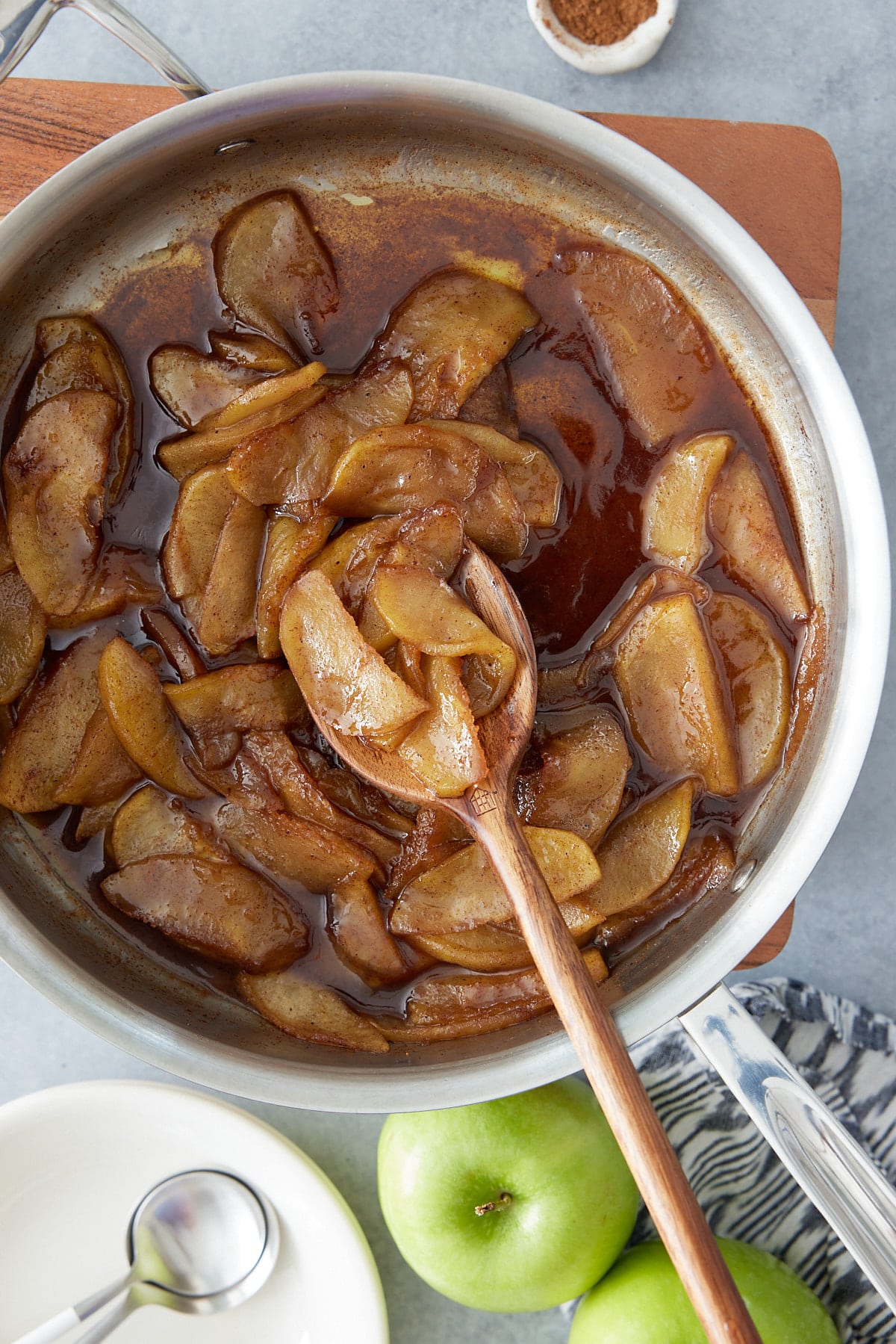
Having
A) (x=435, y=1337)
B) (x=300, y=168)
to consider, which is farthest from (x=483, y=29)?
(x=435, y=1337)

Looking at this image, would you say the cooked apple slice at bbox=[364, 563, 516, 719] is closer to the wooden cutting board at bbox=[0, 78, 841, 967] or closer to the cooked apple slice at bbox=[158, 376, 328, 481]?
the cooked apple slice at bbox=[158, 376, 328, 481]

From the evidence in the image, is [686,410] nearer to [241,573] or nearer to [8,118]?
[241,573]

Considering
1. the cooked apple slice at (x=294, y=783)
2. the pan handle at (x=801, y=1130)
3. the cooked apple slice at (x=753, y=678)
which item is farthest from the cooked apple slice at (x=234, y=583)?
the pan handle at (x=801, y=1130)

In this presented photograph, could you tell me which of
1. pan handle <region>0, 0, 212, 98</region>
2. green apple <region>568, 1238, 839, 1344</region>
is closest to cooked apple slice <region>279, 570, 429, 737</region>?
pan handle <region>0, 0, 212, 98</region>

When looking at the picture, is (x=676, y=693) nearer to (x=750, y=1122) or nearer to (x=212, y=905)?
(x=212, y=905)

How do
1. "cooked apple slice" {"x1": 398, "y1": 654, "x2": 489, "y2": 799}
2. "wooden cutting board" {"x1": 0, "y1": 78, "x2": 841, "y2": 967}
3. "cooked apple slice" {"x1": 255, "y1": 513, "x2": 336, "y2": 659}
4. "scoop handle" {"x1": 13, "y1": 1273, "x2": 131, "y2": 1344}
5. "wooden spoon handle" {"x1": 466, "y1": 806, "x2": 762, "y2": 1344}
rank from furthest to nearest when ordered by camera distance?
"scoop handle" {"x1": 13, "y1": 1273, "x2": 131, "y2": 1344}
"wooden cutting board" {"x1": 0, "y1": 78, "x2": 841, "y2": 967}
"cooked apple slice" {"x1": 255, "y1": 513, "x2": 336, "y2": 659}
"cooked apple slice" {"x1": 398, "y1": 654, "x2": 489, "y2": 799}
"wooden spoon handle" {"x1": 466, "y1": 806, "x2": 762, "y2": 1344}

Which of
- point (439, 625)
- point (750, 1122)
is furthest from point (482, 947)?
point (750, 1122)
